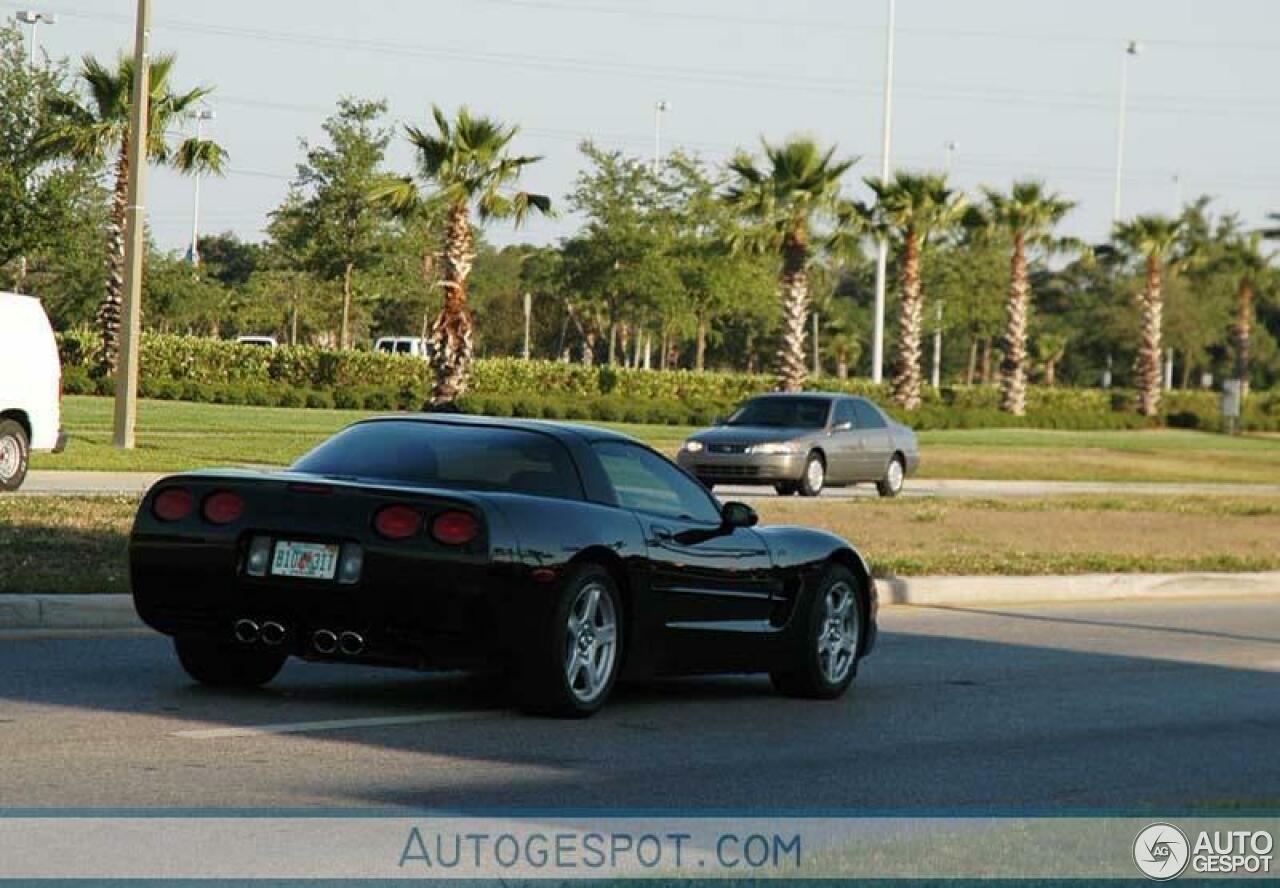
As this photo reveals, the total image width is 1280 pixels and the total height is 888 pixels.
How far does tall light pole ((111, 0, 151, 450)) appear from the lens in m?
32.3

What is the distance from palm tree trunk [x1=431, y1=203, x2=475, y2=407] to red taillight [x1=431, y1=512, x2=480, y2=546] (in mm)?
40393

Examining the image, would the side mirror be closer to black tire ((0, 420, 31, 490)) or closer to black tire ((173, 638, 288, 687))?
black tire ((173, 638, 288, 687))

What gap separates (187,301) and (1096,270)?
73757 millimetres

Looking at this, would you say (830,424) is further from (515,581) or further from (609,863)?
(609,863)

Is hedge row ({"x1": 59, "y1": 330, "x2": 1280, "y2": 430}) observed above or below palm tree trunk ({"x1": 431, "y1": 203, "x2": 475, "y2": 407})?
below

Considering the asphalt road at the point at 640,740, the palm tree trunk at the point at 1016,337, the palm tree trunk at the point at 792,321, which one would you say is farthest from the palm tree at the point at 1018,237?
the asphalt road at the point at 640,740

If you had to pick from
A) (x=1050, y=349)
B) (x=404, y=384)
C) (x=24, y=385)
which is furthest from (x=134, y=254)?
(x=1050, y=349)

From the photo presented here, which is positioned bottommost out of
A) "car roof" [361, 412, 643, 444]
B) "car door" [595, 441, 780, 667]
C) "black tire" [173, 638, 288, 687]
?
"black tire" [173, 638, 288, 687]

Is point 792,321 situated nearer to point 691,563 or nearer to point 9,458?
point 9,458

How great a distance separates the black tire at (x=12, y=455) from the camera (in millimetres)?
24188

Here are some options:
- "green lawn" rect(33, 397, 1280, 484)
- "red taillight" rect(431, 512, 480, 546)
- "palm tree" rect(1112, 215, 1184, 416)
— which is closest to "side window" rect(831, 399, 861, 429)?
"green lawn" rect(33, 397, 1280, 484)

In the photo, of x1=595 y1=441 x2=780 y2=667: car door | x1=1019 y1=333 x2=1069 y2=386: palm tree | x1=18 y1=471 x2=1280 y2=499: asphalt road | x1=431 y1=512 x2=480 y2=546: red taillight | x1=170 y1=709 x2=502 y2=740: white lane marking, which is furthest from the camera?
x1=1019 y1=333 x2=1069 y2=386: palm tree

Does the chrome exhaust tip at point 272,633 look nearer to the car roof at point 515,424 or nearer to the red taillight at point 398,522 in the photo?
the red taillight at point 398,522

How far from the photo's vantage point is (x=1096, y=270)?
143375 millimetres
